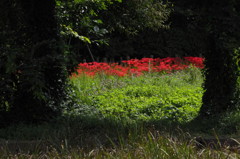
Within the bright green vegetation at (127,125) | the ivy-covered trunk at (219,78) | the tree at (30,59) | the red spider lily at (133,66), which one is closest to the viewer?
the bright green vegetation at (127,125)

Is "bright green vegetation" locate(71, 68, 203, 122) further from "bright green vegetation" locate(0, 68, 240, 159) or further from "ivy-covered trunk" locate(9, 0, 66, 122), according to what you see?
"ivy-covered trunk" locate(9, 0, 66, 122)

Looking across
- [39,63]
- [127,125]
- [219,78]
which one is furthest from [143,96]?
[39,63]

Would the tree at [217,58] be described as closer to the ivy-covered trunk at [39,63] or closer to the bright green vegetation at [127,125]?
the bright green vegetation at [127,125]

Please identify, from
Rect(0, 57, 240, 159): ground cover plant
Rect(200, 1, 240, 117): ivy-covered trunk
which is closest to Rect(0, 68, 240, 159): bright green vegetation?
Rect(0, 57, 240, 159): ground cover plant

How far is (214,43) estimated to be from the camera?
634 cm

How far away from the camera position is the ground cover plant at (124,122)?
13.1ft

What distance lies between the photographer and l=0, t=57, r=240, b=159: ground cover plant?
3982mm

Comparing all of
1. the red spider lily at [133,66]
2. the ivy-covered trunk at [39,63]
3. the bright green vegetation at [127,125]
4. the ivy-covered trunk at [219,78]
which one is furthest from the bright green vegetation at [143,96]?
the ivy-covered trunk at [39,63]

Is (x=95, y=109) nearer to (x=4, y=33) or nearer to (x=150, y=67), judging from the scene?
(x=4, y=33)

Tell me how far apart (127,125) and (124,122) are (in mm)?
212

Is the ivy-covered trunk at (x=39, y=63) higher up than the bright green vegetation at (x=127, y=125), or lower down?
higher up

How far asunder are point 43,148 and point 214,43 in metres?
3.14

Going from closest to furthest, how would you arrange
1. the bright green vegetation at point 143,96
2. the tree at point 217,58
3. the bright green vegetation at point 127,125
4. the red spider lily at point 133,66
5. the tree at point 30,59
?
Result: the bright green vegetation at point 127,125 → the tree at point 217,58 → the tree at point 30,59 → the bright green vegetation at point 143,96 → the red spider lily at point 133,66

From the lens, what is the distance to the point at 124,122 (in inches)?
232
